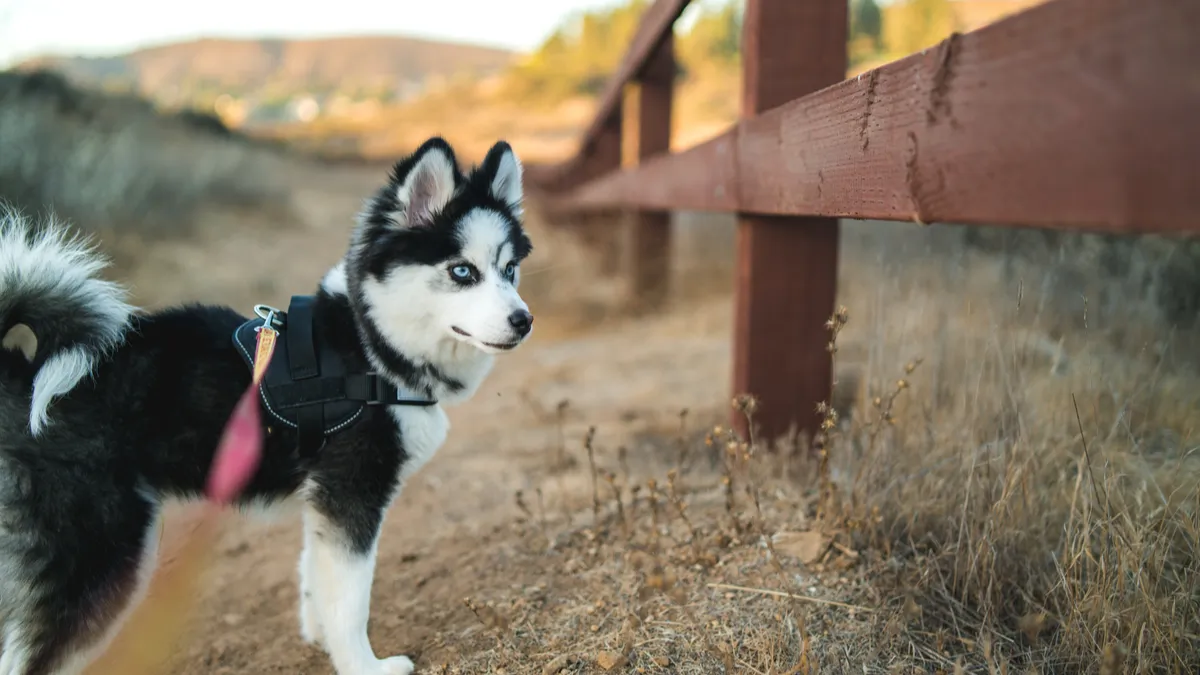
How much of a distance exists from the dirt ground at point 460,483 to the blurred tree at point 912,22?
2.28 metres

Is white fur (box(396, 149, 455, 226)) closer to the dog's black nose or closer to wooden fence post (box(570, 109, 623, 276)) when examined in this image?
the dog's black nose

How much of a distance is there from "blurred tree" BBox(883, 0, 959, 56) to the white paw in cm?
396

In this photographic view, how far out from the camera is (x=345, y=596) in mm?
2410

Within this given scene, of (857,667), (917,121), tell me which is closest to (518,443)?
Result: (857,667)

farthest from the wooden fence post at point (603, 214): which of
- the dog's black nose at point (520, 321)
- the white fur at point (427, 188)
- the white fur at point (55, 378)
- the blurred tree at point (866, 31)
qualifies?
the white fur at point (55, 378)

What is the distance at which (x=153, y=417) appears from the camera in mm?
2318

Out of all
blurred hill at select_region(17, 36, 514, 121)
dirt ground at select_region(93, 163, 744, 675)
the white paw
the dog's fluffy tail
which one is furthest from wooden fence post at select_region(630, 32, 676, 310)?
blurred hill at select_region(17, 36, 514, 121)

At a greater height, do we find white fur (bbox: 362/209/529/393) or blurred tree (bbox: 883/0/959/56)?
blurred tree (bbox: 883/0/959/56)

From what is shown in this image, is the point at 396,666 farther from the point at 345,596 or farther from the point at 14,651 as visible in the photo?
the point at 14,651

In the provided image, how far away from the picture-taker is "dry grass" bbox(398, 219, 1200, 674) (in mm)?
1983

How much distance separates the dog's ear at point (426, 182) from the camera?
2580 mm

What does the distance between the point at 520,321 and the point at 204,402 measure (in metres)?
0.97

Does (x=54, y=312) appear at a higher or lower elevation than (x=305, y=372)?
higher

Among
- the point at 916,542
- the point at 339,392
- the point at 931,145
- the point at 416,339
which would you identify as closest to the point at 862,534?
Answer: the point at 916,542
